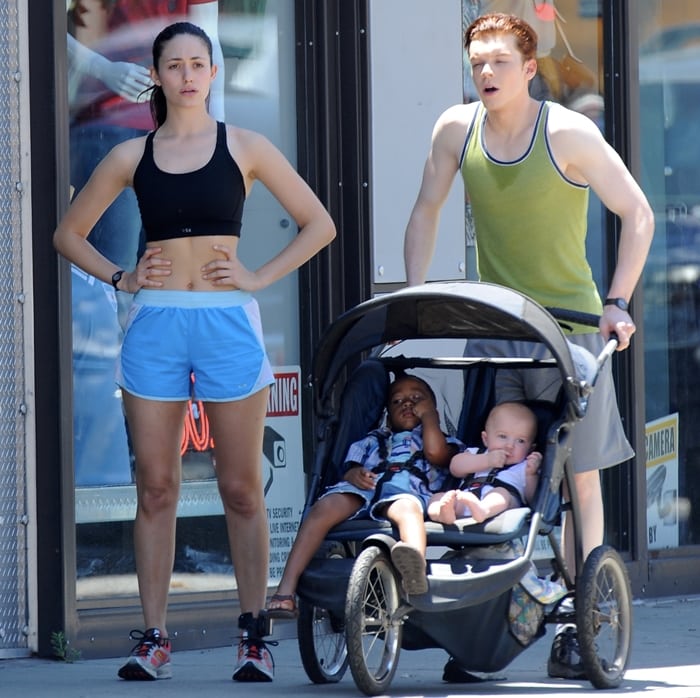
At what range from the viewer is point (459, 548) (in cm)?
528

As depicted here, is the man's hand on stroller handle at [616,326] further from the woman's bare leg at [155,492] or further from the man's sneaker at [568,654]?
the woman's bare leg at [155,492]

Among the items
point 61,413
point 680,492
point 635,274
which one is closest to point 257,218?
point 61,413

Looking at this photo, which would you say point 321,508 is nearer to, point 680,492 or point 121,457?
point 121,457

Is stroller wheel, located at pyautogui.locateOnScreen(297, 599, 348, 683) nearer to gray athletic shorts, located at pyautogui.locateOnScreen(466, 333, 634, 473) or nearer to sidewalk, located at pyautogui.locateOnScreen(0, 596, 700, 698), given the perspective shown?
sidewalk, located at pyautogui.locateOnScreen(0, 596, 700, 698)

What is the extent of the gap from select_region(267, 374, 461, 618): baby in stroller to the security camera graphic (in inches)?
66.9

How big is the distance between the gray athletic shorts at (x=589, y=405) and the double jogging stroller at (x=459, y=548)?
2.0 inches

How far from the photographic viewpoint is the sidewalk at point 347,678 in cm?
543

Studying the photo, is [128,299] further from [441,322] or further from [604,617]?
[604,617]

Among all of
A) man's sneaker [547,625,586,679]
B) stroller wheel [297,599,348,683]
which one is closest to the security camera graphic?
stroller wheel [297,599,348,683]

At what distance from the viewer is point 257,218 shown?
731 centimetres

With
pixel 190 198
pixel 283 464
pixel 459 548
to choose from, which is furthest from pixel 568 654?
pixel 283 464

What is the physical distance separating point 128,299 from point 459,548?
6.99ft

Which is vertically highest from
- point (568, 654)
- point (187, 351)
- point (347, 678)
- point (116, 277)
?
point (116, 277)

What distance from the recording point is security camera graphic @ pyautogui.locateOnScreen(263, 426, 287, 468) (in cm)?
735
